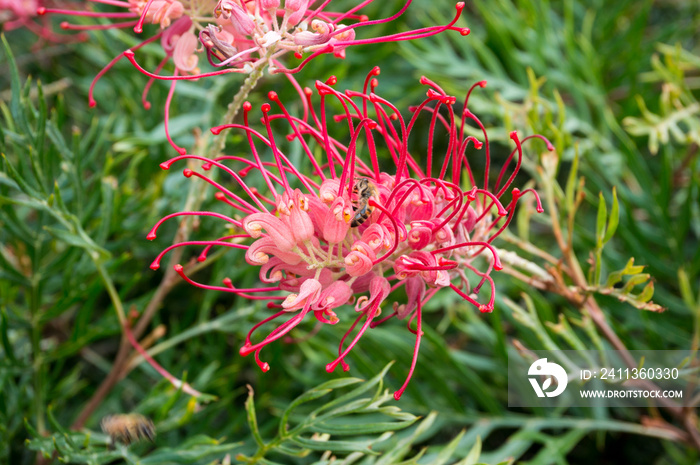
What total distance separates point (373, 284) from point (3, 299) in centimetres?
58

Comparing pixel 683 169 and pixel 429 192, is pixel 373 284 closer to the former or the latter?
pixel 429 192

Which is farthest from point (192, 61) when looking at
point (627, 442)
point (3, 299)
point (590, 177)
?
point (627, 442)

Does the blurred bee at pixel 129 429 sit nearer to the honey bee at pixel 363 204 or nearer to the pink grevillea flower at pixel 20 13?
the honey bee at pixel 363 204

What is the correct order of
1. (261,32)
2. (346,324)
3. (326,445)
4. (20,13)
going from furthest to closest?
(20,13)
(346,324)
(326,445)
(261,32)

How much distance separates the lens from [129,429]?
2.48ft

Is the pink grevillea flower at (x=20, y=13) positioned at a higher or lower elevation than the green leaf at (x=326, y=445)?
higher

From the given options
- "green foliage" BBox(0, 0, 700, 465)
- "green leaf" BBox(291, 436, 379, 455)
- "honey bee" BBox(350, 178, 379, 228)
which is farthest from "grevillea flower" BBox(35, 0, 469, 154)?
"green leaf" BBox(291, 436, 379, 455)

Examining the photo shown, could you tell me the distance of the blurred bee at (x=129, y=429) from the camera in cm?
76

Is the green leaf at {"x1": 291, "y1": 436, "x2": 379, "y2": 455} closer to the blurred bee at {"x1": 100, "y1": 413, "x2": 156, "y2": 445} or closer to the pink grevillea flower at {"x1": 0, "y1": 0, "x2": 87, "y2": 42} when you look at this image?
the blurred bee at {"x1": 100, "y1": 413, "x2": 156, "y2": 445}

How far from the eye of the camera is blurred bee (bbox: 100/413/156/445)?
0.76m

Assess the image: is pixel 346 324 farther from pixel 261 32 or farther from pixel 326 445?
pixel 261 32

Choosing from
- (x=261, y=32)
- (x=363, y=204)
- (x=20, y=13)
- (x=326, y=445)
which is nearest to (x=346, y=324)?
(x=326, y=445)

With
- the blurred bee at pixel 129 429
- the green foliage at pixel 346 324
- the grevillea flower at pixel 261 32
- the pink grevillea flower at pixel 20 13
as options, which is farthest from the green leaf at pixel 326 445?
the pink grevillea flower at pixel 20 13

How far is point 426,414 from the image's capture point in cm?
96
